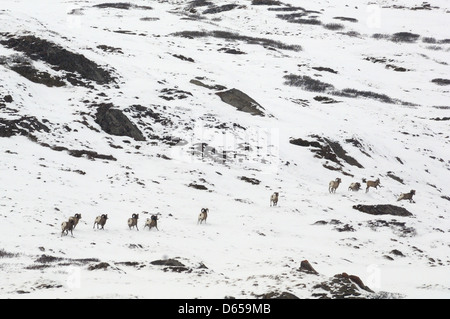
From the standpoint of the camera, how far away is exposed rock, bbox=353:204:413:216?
83.1 feet

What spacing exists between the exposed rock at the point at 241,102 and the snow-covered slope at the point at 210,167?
0.32 metres

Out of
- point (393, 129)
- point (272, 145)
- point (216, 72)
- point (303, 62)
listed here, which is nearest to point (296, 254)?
point (272, 145)

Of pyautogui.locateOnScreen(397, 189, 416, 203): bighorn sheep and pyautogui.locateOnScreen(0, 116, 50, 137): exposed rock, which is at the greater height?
pyautogui.locateOnScreen(0, 116, 50, 137): exposed rock

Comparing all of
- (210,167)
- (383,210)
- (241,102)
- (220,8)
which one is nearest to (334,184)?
(383,210)

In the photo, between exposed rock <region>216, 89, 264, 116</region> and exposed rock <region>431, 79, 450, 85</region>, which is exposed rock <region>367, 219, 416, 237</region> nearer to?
exposed rock <region>216, 89, 264, 116</region>

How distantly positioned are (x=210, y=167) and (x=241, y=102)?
12.5 meters

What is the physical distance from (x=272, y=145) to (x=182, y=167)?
875 centimetres

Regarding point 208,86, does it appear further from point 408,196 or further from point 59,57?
point 408,196

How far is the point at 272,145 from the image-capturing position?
35031 mm

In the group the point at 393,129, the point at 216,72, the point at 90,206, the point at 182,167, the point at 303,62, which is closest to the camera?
the point at 90,206

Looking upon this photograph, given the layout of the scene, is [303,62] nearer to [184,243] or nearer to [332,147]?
[332,147]

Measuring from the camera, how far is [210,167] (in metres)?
30.0

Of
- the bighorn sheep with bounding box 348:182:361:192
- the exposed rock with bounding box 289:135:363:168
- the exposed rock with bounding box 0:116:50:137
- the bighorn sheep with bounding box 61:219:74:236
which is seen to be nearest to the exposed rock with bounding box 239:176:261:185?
the bighorn sheep with bounding box 348:182:361:192

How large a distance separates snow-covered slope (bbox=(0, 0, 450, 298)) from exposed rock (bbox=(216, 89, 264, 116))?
1.05 ft
